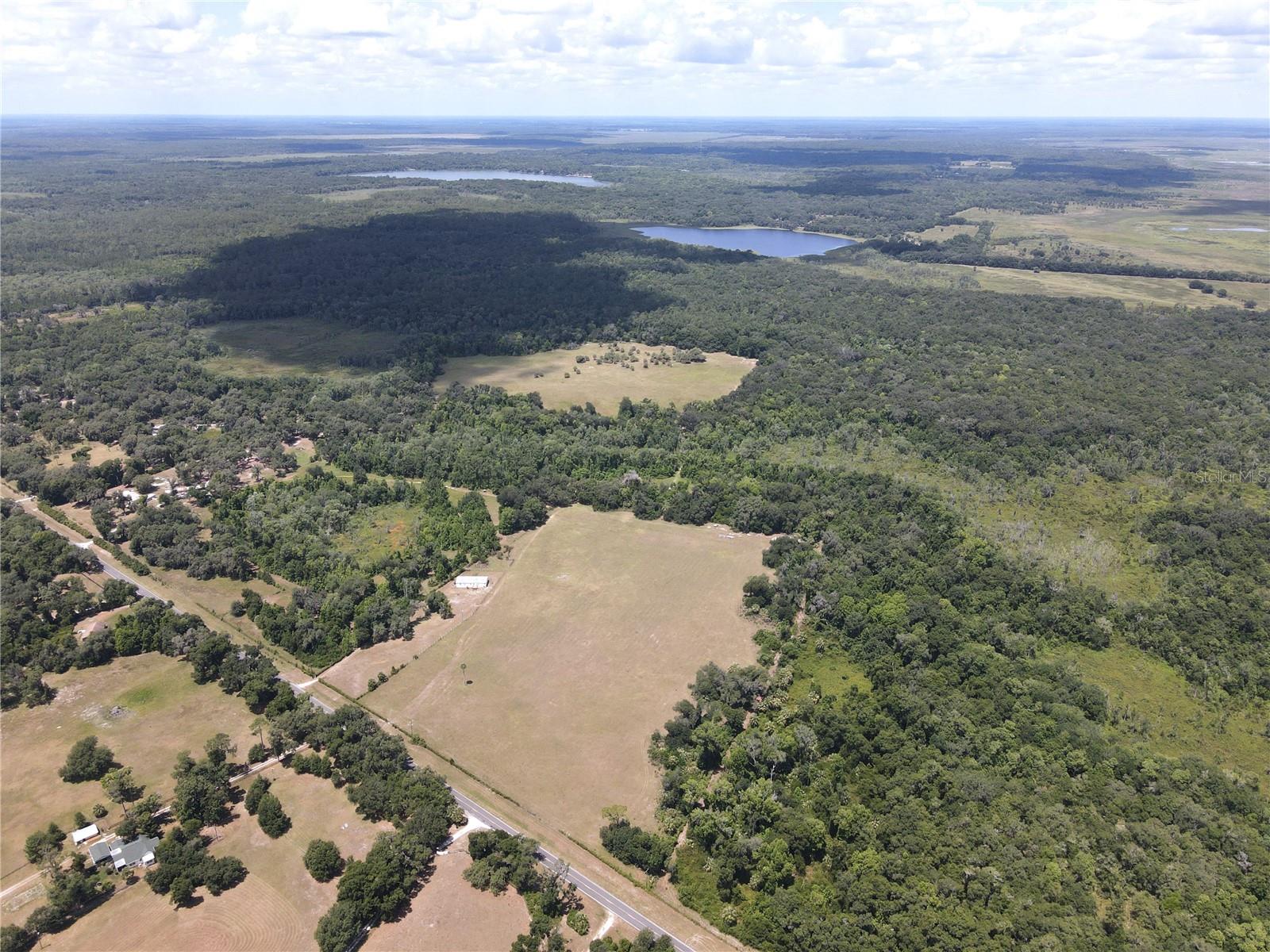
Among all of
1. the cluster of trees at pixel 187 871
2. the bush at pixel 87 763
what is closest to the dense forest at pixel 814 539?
the cluster of trees at pixel 187 871

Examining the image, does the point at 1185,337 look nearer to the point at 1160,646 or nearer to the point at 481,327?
the point at 1160,646

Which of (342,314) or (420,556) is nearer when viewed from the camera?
(420,556)

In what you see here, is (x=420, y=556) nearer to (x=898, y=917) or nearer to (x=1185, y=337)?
(x=898, y=917)

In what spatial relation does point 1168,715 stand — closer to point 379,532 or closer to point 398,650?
point 398,650

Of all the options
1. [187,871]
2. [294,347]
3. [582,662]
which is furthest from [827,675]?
A: [294,347]

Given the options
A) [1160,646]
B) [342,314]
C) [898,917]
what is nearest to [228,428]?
[342,314]


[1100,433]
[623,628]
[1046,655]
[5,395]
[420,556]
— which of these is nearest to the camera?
[1046,655]

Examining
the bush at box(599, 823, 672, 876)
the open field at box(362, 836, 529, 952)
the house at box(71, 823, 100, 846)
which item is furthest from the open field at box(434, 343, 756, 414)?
the open field at box(362, 836, 529, 952)

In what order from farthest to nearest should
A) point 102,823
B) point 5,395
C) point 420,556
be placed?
point 5,395
point 420,556
point 102,823
